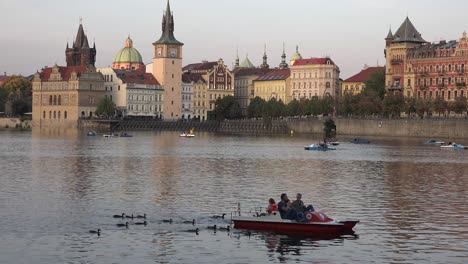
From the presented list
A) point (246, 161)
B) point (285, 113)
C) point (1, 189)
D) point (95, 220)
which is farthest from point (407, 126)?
point (95, 220)

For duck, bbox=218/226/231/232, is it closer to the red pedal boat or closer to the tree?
the red pedal boat

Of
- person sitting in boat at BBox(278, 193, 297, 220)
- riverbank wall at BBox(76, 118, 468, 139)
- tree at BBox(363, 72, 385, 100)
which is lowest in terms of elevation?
person sitting in boat at BBox(278, 193, 297, 220)

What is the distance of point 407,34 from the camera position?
182 metres

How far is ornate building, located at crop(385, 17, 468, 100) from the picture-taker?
16788 centimetres

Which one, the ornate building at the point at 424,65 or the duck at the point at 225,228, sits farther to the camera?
the ornate building at the point at 424,65

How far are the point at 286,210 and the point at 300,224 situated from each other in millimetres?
808

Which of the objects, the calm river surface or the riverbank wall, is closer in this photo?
the calm river surface

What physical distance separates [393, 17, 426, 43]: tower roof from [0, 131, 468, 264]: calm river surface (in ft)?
312

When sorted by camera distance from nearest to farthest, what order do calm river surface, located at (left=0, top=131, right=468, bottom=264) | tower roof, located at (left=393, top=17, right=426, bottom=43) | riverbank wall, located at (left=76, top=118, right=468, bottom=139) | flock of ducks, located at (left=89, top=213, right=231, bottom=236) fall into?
calm river surface, located at (left=0, top=131, right=468, bottom=264)
flock of ducks, located at (left=89, top=213, right=231, bottom=236)
riverbank wall, located at (left=76, top=118, right=468, bottom=139)
tower roof, located at (left=393, top=17, right=426, bottom=43)

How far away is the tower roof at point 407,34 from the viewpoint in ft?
595

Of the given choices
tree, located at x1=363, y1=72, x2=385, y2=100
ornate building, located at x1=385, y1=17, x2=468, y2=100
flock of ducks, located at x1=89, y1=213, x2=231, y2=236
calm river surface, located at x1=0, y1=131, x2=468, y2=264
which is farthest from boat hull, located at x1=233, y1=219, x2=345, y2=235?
tree, located at x1=363, y1=72, x2=385, y2=100

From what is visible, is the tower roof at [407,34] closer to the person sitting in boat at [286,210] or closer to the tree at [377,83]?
the tree at [377,83]

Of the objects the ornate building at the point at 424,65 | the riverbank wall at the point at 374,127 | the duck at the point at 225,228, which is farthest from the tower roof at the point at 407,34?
the duck at the point at 225,228

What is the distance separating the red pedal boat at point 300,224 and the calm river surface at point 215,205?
1.95 feet
